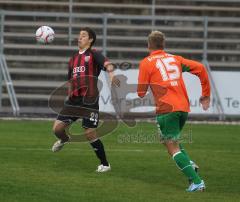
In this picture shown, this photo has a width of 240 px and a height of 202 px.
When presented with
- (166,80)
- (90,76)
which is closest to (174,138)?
(166,80)

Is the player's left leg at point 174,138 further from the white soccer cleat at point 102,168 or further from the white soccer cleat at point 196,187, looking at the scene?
the white soccer cleat at point 102,168

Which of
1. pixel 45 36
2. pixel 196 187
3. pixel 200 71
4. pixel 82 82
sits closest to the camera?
pixel 196 187

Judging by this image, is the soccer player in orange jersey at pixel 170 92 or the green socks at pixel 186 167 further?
the soccer player in orange jersey at pixel 170 92

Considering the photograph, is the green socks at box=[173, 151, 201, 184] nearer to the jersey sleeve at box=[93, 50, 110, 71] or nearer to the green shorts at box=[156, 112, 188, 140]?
the green shorts at box=[156, 112, 188, 140]

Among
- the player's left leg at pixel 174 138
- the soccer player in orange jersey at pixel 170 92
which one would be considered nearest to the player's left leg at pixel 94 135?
the soccer player in orange jersey at pixel 170 92

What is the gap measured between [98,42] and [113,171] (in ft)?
51.7

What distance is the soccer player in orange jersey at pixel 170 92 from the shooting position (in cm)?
1046

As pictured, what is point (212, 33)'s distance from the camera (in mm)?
28828

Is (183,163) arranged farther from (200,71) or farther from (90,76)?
(90,76)

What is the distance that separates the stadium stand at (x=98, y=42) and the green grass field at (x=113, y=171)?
8224 mm

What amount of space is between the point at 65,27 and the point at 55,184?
18.1 metres

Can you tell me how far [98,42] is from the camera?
27.9 m

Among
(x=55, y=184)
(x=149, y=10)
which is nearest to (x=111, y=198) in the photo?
(x=55, y=184)

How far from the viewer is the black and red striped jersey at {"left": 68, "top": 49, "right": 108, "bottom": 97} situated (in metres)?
12.7
